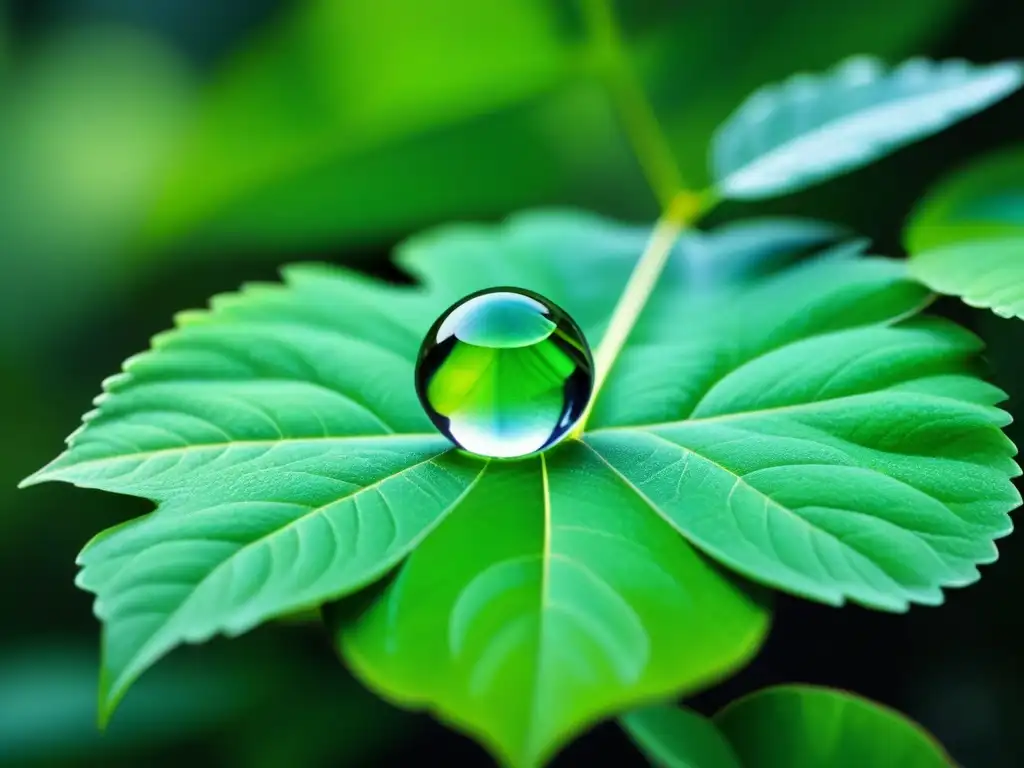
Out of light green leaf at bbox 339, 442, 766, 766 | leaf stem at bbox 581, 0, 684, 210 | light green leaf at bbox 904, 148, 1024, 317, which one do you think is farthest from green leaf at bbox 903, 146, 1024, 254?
light green leaf at bbox 339, 442, 766, 766

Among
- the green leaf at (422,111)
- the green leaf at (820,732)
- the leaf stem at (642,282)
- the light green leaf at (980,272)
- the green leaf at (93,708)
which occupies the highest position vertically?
the green leaf at (422,111)

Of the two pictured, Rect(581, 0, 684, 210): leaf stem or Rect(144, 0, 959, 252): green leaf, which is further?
Rect(144, 0, 959, 252): green leaf

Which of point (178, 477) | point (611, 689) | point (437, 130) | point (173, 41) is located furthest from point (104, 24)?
point (611, 689)

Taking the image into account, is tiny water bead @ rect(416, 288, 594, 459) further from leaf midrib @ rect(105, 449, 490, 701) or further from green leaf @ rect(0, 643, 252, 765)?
green leaf @ rect(0, 643, 252, 765)

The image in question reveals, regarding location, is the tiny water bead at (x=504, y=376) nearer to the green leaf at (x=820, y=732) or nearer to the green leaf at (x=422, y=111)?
the green leaf at (x=820, y=732)

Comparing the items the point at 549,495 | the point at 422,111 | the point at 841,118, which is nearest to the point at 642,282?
the point at 841,118

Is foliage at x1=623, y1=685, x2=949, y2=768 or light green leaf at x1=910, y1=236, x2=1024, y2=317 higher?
light green leaf at x1=910, y1=236, x2=1024, y2=317

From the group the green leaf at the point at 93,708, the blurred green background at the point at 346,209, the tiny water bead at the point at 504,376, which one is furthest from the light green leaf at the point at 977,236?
the green leaf at the point at 93,708
